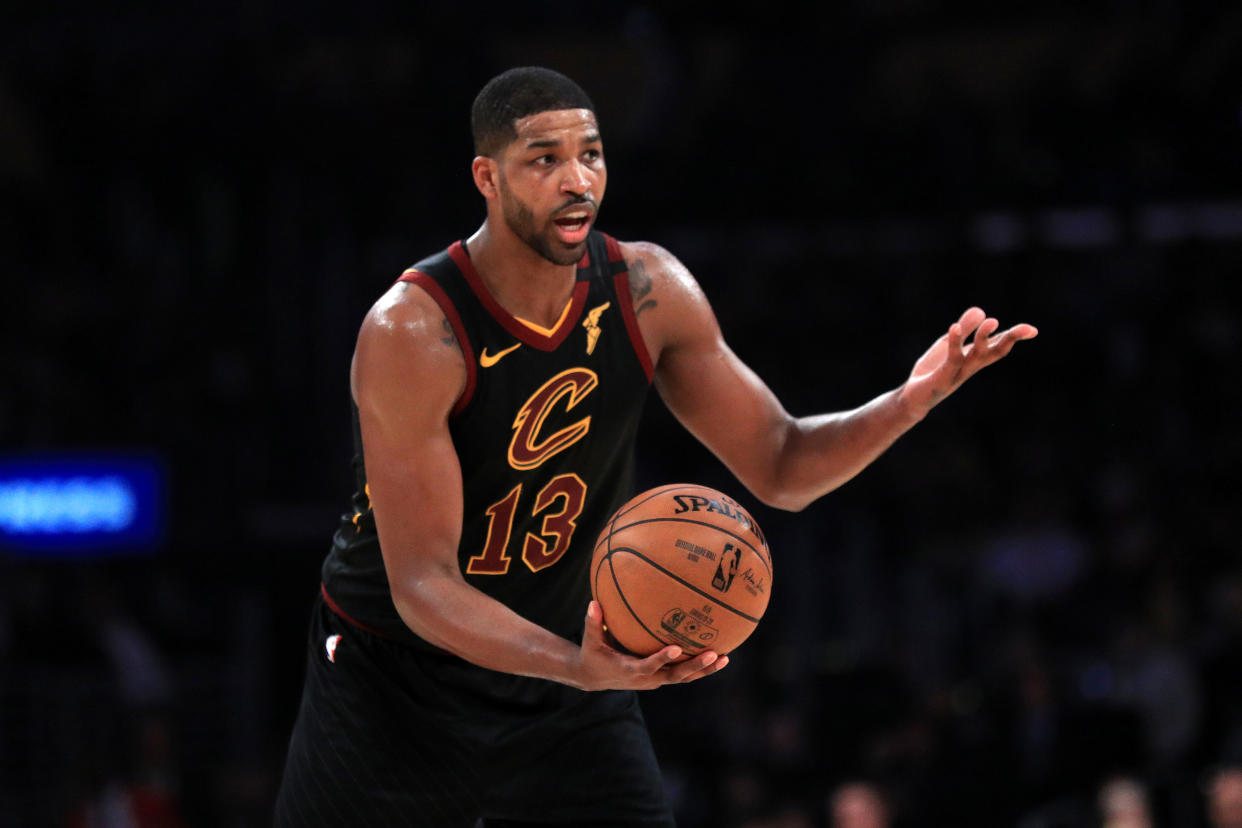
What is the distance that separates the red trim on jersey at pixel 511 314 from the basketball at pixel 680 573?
1.69 feet

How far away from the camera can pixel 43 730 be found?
34.5 feet

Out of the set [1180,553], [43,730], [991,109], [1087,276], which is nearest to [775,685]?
[1180,553]

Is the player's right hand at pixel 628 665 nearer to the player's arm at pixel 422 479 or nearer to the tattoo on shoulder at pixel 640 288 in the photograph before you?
the player's arm at pixel 422 479

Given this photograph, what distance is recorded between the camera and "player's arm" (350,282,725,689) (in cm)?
339

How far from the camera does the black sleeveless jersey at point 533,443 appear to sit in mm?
3736

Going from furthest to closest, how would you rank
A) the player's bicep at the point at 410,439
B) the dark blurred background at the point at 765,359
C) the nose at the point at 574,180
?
1. the dark blurred background at the point at 765,359
2. the nose at the point at 574,180
3. the player's bicep at the point at 410,439

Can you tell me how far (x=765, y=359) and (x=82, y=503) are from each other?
439 cm

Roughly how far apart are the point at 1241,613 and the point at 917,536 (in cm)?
230

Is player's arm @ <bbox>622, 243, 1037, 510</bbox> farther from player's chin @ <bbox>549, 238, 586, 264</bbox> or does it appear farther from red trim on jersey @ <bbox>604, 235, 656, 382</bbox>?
player's chin @ <bbox>549, 238, 586, 264</bbox>

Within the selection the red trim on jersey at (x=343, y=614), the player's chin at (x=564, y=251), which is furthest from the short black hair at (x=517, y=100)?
the red trim on jersey at (x=343, y=614)

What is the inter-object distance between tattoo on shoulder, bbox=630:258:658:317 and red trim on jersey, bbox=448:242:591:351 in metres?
0.13

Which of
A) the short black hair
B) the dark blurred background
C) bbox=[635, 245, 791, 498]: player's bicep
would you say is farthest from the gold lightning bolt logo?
the dark blurred background

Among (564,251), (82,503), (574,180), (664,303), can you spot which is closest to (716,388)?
(664,303)
